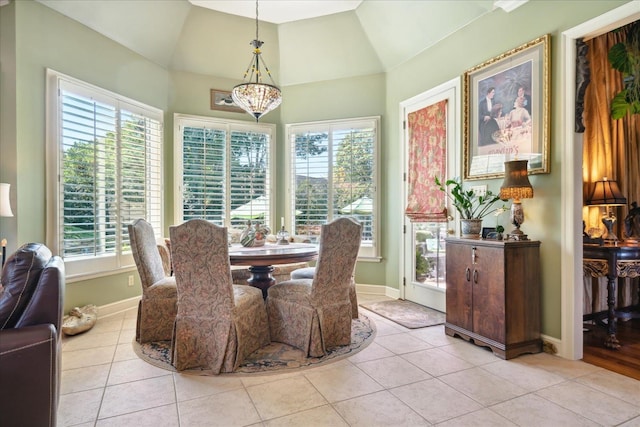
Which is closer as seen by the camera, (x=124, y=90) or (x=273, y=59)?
(x=124, y=90)

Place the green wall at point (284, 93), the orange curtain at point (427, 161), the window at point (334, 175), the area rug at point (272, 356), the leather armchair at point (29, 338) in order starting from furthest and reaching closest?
the window at point (334, 175) → the orange curtain at point (427, 161) → the green wall at point (284, 93) → the area rug at point (272, 356) → the leather armchair at point (29, 338)

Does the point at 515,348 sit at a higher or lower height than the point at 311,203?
lower

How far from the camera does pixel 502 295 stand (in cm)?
281

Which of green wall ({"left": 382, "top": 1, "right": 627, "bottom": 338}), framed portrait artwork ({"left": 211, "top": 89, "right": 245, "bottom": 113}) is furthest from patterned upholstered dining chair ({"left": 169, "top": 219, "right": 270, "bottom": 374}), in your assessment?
framed portrait artwork ({"left": 211, "top": 89, "right": 245, "bottom": 113})

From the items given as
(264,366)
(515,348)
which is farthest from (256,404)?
(515,348)

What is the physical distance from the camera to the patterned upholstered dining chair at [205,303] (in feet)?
8.31

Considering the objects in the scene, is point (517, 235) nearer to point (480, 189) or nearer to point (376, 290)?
point (480, 189)

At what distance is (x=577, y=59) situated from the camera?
2766 mm

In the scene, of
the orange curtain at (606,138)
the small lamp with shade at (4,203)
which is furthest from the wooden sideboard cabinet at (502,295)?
the small lamp with shade at (4,203)

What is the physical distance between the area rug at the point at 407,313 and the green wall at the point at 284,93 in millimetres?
473

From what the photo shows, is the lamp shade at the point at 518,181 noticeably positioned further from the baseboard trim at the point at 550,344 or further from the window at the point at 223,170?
the window at the point at 223,170

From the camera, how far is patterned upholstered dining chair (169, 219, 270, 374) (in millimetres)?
2533

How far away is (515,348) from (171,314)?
2.91 metres

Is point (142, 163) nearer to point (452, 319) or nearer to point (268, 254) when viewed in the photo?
point (268, 254)
